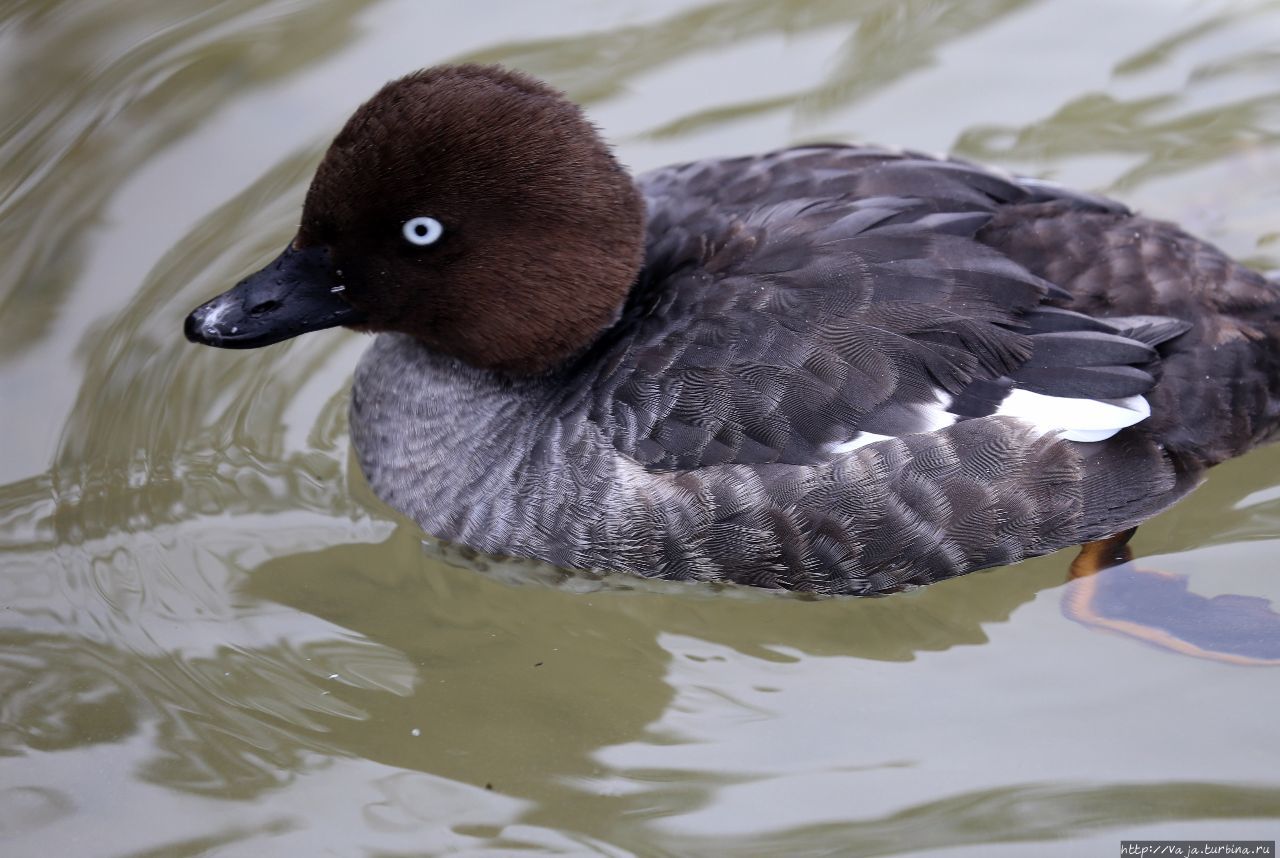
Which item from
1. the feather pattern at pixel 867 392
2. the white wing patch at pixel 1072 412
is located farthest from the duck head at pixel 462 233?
the white wing patch at pixel 1072 412

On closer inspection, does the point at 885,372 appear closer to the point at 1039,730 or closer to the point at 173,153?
the point at 1039,730

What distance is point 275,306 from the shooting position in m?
5.16

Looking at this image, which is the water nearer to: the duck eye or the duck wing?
the duck wing

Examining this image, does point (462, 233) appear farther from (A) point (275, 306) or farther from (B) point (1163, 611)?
(B) point (1163, 611)

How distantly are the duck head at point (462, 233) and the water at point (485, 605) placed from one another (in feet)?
3.04

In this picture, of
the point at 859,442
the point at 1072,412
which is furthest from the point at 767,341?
the point at 1072,412

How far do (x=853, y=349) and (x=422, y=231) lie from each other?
1.51m

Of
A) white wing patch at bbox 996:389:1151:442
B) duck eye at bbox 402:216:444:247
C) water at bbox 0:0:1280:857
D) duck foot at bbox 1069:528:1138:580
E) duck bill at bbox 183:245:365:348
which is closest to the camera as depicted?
water at bbox 0:0:1280:857

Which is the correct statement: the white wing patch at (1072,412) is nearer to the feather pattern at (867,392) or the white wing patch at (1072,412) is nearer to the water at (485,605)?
the feather pattern at (867,392)

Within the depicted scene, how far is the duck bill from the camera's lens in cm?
514

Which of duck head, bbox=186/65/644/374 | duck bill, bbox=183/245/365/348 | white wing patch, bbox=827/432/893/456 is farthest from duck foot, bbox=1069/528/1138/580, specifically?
duck bill, bbox=183/245/365/348

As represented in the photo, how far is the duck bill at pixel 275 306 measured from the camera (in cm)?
514

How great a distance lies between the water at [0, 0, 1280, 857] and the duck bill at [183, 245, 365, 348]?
0.91 meters

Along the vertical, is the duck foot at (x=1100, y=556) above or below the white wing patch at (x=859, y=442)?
below
